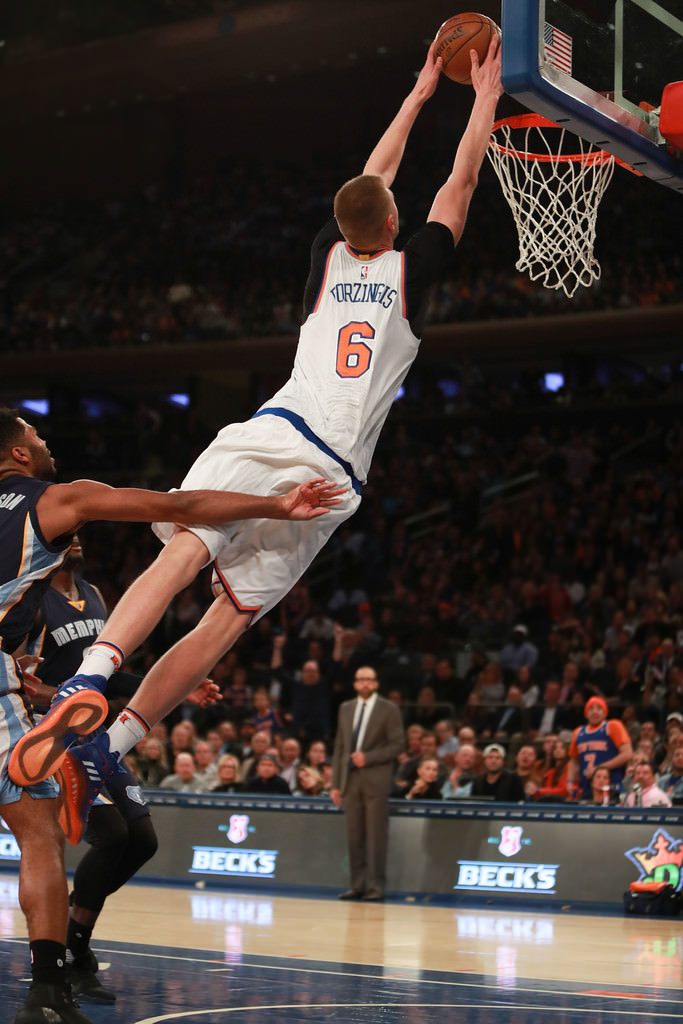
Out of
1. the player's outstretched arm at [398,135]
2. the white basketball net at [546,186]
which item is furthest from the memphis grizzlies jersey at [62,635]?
the white basketball net at [546,186]

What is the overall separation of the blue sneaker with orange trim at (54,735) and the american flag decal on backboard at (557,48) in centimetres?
431

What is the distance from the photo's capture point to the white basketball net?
8664 millimetres

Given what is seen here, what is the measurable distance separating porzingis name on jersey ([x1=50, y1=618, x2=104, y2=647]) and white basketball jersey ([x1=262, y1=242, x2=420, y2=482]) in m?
1.81

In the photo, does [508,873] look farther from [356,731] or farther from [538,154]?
[538,154]

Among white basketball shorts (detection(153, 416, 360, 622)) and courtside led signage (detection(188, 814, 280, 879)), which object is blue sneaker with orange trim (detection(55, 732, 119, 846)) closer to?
white basketball shorts (detection(153, 416, 360, 622))

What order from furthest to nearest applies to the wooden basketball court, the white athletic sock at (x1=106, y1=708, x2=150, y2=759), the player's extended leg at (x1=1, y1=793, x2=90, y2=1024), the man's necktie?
the man's necktie
the wooden basketball court
the white athletic sock at (x1=106, y1=708, x2=150, y2=759)
the player's extended leg at (x1=1, y1=793, x2=90, y2=1024)

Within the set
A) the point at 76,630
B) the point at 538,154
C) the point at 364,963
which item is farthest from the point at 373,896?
the point at 538,154

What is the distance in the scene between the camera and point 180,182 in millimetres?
30422

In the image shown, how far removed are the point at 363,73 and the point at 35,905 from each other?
82.5 ft

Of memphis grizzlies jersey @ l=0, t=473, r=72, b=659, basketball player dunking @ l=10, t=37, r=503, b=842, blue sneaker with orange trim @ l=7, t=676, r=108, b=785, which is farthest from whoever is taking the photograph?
basketball player dunking @ l=10, t=37, r=503, b=842

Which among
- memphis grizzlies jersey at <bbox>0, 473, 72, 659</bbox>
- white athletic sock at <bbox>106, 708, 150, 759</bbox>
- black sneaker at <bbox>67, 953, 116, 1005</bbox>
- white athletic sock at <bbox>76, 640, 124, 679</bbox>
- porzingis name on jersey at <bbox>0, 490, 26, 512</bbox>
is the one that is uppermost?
porzingis name on jersey at <bbox>0, 490, 26, 512</bbox>

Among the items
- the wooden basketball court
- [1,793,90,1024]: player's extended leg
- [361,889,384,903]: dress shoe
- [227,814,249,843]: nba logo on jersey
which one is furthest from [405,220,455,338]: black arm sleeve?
[227,814,249,843]: nba logo on jersey

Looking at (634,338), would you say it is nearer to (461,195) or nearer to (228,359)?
(228,359)

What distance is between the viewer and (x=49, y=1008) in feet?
16.2
